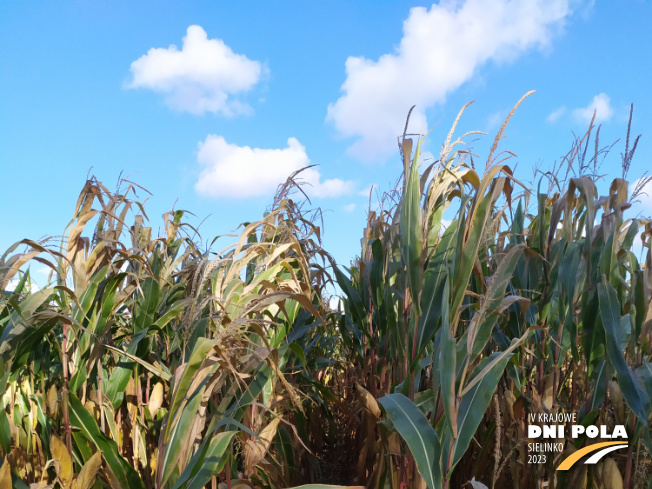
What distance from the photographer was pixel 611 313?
67.4 inches

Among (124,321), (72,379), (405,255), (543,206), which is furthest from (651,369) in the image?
(124,321)

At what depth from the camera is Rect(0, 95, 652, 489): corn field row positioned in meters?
1.35

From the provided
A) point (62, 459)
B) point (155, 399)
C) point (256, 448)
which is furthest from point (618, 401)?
point (62, 459)

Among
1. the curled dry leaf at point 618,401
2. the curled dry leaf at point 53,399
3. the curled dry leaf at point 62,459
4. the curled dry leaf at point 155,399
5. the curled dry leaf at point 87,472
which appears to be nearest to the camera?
the curled dry leaf at point 87,472

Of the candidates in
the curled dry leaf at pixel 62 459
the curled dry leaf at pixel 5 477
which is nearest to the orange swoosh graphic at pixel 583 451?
the curled dry leaf at pixel 62 459

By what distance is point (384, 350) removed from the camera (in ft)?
6.91

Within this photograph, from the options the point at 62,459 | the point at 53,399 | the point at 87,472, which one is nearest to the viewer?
the point at 87,472

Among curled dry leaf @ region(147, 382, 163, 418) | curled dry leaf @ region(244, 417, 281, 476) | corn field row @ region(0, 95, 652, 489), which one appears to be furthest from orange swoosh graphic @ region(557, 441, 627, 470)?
curled dry leaf @ region(147, 382, 163, 418)

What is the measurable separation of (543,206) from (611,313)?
517 mm

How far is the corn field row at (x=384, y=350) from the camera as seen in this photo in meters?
1.35

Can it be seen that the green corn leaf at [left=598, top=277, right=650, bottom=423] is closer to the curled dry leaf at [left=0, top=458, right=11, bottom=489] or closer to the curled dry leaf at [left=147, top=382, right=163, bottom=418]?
the curled dry leaf at [left=147, top=382, right=163, bottom=418]

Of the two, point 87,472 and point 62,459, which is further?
point 62,459

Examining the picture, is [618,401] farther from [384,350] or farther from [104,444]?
[104,444]

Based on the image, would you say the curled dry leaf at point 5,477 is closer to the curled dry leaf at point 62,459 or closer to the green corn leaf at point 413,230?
the curled dry leaf at point 62,459
